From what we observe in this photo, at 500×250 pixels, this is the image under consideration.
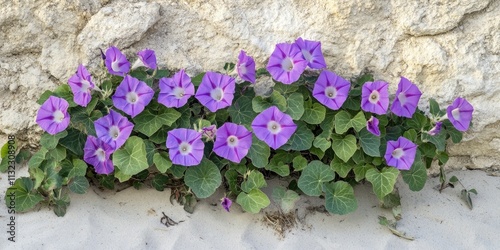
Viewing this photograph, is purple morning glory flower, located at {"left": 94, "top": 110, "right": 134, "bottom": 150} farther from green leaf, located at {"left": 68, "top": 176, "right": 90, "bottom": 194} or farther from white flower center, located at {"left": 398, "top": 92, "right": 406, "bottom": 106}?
white flower center, located at {"left": 398, "top": 92, "right": 406, "bottom": 106}

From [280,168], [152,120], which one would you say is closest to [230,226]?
[280,168]

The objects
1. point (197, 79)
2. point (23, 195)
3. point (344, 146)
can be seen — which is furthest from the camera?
point (197, 79)

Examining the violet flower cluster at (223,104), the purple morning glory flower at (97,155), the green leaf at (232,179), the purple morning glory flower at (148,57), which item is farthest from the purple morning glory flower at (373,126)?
the purple morning glory flower at (97,155)

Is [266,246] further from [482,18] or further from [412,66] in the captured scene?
[482,18]

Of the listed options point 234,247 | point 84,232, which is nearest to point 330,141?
point 234,247

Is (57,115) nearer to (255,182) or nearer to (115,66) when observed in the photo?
(115,66)

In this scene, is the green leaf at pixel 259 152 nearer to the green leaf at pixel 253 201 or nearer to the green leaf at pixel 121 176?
the green leaf at pixel 253 201

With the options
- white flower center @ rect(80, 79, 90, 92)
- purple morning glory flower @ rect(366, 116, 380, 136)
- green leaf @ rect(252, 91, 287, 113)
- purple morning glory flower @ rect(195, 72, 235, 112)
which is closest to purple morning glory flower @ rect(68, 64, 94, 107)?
white flower center @ rect(80, 79, 90, 92)
